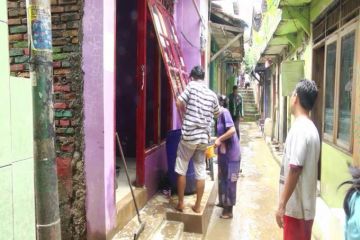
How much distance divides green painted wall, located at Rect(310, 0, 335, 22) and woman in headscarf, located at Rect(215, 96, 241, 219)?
2442 millimetres

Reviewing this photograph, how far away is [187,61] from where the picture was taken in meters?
7.38

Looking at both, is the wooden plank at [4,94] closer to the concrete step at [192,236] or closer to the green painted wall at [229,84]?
the concrete step at [192,236]

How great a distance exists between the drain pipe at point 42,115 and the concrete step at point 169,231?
2655mm

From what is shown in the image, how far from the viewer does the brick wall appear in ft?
11.4

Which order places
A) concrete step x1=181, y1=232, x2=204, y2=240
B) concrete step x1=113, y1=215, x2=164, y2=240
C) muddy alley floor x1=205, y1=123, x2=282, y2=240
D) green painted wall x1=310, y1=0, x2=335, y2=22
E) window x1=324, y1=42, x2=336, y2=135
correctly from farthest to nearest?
green painted wall x1=310, y1=0, x2=335, y2=22 < window x1=324, y1=42, x2=336, y2=135 < muddy alley floor x1=205, y1=123, x2=282, y2=240 < concrete step x1=181, y1=232, x2=204, y2=240 < concrete step x1=113, y1=215, x2=164, y2=240

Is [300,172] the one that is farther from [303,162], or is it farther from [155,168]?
[155,168]

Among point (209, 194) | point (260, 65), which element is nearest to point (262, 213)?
point (209, 194)

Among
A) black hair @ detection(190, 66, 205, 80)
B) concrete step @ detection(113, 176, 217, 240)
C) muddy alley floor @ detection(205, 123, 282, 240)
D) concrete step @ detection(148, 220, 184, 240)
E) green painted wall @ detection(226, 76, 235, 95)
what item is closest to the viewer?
concrete step @ detection(113, 176, 217, 240)

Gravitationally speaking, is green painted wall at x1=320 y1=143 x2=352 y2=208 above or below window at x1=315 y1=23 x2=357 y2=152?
below

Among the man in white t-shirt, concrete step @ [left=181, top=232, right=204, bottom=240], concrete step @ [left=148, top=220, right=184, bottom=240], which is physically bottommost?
concrete step @ [left=181, top=232, right=204, bottom=240]

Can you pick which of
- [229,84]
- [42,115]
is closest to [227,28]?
[42,115]

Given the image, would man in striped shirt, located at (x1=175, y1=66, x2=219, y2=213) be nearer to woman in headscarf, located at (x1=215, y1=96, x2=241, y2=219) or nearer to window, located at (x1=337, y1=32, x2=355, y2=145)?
woman in headscarf, located at (x1=215, y1=96, x2=241, y2=219)

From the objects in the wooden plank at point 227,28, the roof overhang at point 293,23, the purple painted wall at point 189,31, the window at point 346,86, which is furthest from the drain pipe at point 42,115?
the wooden plank at point 227,28

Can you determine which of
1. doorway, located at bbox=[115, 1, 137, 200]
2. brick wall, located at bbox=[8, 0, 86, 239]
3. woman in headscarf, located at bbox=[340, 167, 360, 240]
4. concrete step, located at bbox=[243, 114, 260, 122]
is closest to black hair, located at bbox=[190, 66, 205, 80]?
brick wall, located at bbox=[8, 0, 86, 239]
